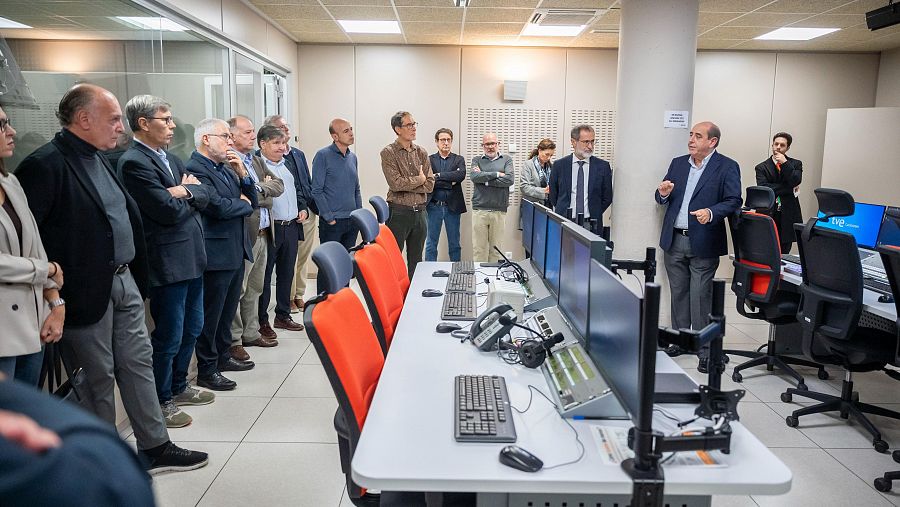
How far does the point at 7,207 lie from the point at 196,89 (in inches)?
102

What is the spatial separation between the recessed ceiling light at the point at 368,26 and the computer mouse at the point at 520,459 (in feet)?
18.7

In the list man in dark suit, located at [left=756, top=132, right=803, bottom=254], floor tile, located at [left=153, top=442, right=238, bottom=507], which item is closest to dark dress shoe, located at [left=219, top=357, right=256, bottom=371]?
floor tile, located at [left=153, top=442, right=238, bottom=507]

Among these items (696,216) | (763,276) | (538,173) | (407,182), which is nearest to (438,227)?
(407,182)

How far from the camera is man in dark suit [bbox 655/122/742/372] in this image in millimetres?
4395

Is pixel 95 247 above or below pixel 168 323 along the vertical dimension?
above

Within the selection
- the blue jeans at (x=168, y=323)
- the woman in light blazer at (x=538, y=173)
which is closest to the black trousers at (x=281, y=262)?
the blue jeans at (x=168, y=323)

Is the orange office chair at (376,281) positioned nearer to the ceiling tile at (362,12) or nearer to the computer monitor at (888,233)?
the computer monitor at (888,233)

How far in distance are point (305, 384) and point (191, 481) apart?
4.21ft

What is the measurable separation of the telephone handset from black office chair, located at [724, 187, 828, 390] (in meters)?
2.31

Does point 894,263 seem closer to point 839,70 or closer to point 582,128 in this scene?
point 582,128

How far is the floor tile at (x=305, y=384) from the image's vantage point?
3.85 m

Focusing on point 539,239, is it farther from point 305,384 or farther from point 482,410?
point 305,384

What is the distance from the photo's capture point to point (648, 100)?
479cm

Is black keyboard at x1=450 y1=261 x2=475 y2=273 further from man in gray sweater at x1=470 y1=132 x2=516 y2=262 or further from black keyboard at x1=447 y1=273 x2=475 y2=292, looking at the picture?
man in gray sweater at x1=470 y1=132 x2=516 y2=262
